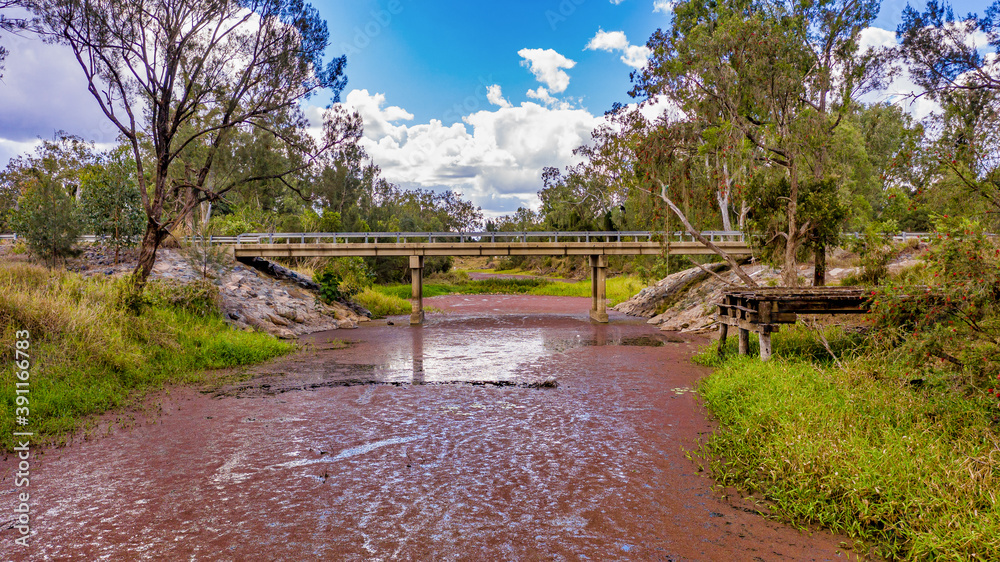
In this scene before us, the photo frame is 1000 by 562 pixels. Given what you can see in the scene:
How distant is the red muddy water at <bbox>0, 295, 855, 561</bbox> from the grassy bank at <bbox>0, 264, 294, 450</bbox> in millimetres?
1428

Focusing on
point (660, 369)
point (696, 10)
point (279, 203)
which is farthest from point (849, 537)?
point (279, 203)

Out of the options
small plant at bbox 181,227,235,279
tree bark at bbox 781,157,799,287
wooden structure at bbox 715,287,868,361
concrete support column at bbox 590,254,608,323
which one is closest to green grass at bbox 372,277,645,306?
concrete support column at bbox 590,254,608,323

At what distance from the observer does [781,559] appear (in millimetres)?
5422

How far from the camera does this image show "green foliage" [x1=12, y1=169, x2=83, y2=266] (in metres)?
21.5

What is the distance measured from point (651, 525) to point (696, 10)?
895 inches

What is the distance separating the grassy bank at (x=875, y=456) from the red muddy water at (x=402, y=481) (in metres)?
0.55

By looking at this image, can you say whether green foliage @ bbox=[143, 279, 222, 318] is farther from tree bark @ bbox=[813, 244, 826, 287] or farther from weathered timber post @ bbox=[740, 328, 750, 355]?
tree bark @ bbox=[813, 244, 826, 287]

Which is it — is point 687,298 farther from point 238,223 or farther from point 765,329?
point 238,223

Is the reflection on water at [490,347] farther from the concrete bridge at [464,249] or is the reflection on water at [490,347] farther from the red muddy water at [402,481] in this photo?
the concrete bridge at [464,249]

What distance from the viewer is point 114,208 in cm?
2516

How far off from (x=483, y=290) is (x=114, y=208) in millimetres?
34576

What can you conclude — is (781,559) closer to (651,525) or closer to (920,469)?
(651,525)

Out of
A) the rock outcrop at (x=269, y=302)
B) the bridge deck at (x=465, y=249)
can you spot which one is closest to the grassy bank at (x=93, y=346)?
the rock outcrop at (x=269, y=302)

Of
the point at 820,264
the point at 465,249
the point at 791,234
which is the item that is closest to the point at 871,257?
the point at 820,264
